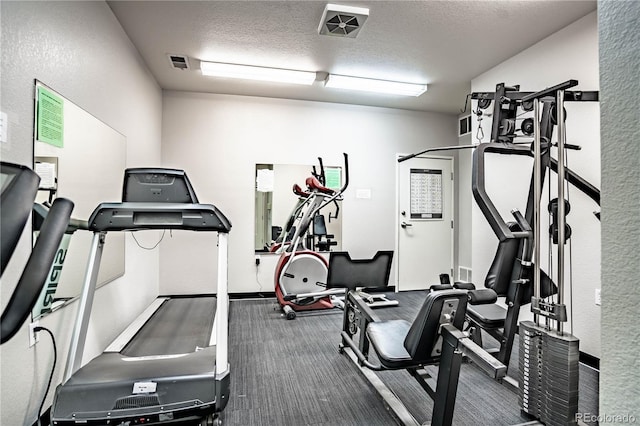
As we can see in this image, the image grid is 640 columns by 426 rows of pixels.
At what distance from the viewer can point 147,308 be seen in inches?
146

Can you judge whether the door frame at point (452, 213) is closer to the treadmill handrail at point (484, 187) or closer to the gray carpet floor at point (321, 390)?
the gray carpet floor at point (321, 390)

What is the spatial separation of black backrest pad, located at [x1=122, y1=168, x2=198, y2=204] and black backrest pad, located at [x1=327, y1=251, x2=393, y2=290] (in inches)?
65.1

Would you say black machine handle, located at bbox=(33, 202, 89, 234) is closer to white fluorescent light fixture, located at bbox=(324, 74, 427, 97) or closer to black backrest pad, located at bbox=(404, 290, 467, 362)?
black backrest pad, located at bbox=(404, 290, 467, 362)

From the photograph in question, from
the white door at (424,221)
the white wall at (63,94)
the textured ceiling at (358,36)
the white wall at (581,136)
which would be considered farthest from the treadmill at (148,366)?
the white door at (424,221)

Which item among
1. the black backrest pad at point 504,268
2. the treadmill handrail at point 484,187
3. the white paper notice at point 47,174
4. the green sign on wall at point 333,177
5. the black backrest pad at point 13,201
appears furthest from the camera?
the green sign on wall at point 333,177

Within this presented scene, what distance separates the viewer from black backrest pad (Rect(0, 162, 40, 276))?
0.68 metres

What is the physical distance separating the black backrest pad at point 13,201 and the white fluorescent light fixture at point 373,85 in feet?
11.5

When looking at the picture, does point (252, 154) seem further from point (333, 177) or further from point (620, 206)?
point (620, 206)

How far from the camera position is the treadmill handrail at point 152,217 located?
1738 mm

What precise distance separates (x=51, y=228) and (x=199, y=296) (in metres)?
3.92

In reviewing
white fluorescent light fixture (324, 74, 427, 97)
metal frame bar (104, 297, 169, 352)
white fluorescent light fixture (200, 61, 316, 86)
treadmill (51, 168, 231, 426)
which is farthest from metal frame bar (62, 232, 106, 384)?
white fluorescent light fixture (324, 74, 427, 97)

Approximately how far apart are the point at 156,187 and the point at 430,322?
66.3 inches

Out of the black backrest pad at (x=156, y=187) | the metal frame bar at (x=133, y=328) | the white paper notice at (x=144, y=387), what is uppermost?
the black backrest pad at (x=156, y=187)

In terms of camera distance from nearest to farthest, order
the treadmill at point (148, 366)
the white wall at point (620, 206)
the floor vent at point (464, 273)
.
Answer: the white wall at point (620, 206) → the treadmill at point (148, 366) → the floor vent at point (464, 273)
